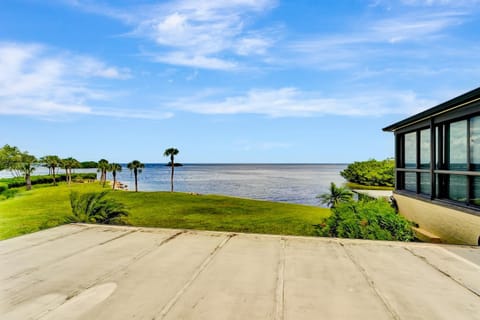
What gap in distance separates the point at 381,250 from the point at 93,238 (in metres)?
4.22

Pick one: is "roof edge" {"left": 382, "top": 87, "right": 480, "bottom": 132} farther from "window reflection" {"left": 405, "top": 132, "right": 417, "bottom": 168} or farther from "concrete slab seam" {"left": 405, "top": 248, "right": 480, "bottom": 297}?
"concrete slab seam" {"left": 405, "top": 248, "right": 480, "bottom": 297}

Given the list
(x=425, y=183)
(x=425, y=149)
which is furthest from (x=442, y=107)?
(x=425, y=183)

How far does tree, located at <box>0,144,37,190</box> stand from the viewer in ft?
133

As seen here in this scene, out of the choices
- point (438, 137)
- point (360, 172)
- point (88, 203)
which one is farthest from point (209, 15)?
point (360, 172)

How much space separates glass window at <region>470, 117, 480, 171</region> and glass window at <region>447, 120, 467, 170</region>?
0.24m

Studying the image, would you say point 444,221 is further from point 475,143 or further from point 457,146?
point 475,143

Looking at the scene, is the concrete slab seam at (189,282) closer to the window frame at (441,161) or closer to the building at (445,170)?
the building at (445,170)

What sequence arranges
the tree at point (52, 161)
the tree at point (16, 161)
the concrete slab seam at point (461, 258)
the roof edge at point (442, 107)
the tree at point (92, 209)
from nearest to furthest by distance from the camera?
1. the concrete slab seam at point (461, 258)
2. the roof edge at point (442, 107)
3. the tree at point (92, 209)
4. the tree at point (16, 161)
5. the tree at point (52, 161)

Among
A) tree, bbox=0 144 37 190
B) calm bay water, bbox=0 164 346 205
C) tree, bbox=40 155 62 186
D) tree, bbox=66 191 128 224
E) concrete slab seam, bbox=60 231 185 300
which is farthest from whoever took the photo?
tree, bbox=40 155 62 186

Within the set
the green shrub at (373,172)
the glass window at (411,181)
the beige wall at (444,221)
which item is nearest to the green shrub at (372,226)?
the beige wall at (444,221)

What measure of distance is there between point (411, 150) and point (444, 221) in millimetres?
2824

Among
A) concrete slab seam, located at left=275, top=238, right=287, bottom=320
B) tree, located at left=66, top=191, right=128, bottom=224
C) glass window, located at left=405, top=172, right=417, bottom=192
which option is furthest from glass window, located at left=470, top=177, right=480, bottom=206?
tree, located at left=66, top=191, right=128, bottom=224

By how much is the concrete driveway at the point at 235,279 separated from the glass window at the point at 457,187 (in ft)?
7.74

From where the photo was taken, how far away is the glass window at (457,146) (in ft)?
17.2
